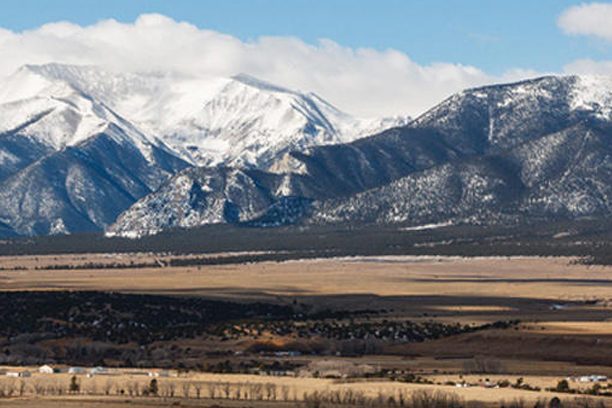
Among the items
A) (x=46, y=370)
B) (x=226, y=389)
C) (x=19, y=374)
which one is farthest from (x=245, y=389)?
(x=19, y=374)

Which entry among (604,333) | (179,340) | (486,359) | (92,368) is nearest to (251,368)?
(92,368)

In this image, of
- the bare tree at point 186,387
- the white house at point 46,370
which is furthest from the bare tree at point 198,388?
the white house at point 46,370

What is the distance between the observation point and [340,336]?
559ft

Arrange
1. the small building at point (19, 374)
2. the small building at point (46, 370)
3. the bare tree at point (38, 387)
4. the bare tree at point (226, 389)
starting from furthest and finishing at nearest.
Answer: the small building at point (46, 370) → the small building at point (19, 374) → the bare tree at point (38, 387) → the bare tree at point (226, 389)

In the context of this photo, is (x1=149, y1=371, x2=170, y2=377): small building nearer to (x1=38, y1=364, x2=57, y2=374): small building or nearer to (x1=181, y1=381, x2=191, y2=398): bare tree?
(x1=181, y1=381, x2=191, y2=398): bare tree

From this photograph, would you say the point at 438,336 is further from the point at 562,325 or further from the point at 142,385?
the point at 142,385

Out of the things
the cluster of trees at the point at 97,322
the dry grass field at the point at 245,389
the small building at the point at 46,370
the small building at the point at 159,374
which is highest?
the cluster of trees at the point at 97,322

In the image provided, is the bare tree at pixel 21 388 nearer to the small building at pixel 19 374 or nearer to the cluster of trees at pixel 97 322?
the small building at pixel 19 374

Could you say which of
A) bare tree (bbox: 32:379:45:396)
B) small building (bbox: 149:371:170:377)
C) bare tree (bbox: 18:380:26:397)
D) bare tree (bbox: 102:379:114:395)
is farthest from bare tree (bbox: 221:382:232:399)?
bare tree (bbox: 18:380:26:397)

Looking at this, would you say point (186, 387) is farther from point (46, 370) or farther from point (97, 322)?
point (97, 322)

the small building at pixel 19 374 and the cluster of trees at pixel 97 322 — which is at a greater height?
the cluster of trees at pixel 97 322

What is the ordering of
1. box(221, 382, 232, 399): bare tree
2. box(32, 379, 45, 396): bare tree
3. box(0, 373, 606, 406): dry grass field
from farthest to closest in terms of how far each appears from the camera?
box(32, 379, 45, 396): bare tree → box(221, 382, 232, 399): bare tree → box(0, 373, 606, 406): dry grass field

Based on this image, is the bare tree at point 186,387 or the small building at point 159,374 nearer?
the bare tree at point 186,387

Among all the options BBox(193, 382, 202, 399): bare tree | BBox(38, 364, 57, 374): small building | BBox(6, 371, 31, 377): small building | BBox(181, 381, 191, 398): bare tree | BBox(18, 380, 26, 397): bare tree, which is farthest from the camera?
BBox(38, 364, 57, 374): small building
